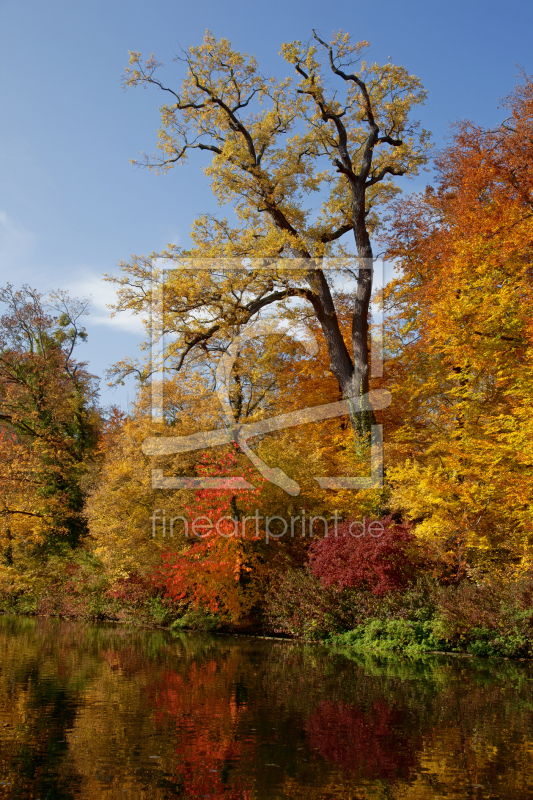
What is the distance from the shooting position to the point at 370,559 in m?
14.8

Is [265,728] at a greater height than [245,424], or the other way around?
[245,424]

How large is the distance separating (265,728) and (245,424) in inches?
503

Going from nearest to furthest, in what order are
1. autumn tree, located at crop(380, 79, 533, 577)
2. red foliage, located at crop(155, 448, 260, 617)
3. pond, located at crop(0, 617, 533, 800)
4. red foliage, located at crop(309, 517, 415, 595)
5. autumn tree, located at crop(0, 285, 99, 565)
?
pond, located at crop(0, 617, 533, 800) < autumn tree, located at crop(380, 79, 533, 577) < red foliage, located at crop(309, 517, 415, 595) < red foliage, located at crop(155, 448, 260, 617) < autumn tree, located at crop(0, 285, 99, 565)

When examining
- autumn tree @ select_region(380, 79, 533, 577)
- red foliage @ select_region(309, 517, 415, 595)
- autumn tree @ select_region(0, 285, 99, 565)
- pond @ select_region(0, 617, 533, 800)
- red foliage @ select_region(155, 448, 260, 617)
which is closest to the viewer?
pond @ select_region(0, 617, 533, 800)

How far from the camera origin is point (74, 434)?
107 ft

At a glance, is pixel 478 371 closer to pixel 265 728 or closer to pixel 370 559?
pixel 370 559

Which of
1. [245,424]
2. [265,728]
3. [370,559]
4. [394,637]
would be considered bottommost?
[394,637]

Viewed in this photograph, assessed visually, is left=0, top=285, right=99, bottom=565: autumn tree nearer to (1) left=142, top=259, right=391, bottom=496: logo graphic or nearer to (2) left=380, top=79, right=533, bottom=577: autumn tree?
(1) left=142, top=259, right=391, bottom=496: logo graphic

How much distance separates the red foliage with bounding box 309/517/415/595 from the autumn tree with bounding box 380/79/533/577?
793mm

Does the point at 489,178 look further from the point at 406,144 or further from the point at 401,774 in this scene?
the point at 401,774

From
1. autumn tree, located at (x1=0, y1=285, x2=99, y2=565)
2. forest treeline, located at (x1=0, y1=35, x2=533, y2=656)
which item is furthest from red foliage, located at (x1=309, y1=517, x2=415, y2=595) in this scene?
autumn tree, located at (x1=0, y1=285, x2=99, y2=565)

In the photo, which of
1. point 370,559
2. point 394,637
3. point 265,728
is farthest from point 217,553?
point 265,728

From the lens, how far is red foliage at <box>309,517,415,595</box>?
14.8 metres

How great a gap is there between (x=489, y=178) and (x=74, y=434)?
23.3 meters
